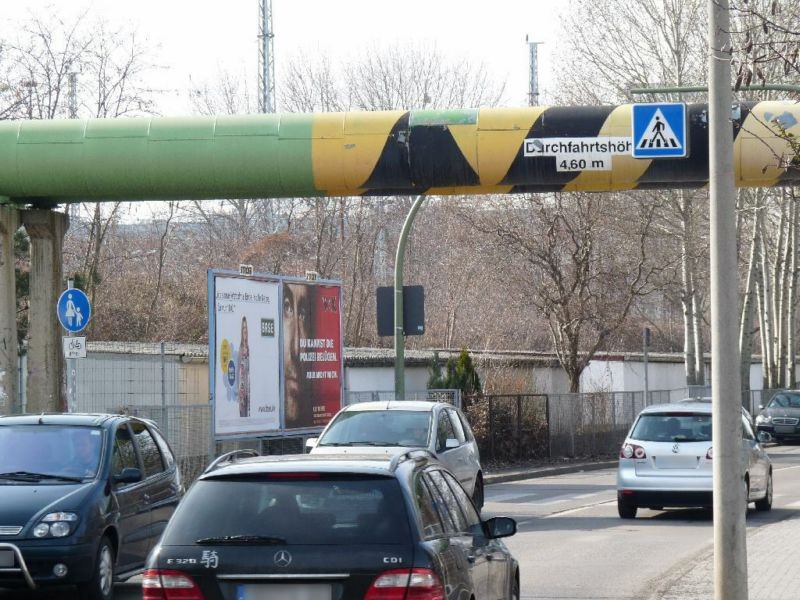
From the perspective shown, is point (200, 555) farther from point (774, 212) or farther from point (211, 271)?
point (774, 212)

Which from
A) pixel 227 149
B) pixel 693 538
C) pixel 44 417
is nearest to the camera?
pixel 44 417

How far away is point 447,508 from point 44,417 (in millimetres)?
5997

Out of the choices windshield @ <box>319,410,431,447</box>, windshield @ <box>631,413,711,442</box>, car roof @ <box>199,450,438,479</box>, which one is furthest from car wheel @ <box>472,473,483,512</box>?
car roof @ <box>199,450,438,479</box>

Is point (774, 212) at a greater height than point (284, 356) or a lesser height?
greater

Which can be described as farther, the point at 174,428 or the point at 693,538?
the point at 174,428

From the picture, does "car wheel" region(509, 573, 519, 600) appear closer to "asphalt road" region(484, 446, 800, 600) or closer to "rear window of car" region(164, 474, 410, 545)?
"asphalt road" region(484, 446, 800, 600)

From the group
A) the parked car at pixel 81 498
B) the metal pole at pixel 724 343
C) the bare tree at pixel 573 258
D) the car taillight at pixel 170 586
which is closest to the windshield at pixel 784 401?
the bare tree at pixel 573 258

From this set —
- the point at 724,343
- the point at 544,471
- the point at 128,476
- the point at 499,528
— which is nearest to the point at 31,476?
the point at 128,476

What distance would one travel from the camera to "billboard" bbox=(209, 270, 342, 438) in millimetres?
21344

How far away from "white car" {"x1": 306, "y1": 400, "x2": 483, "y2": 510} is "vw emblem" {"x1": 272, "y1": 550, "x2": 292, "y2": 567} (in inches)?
386

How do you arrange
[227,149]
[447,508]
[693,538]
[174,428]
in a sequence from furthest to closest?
[174,428] < [227,149] < [693,538] < [447,508]

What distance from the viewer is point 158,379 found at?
2461cm

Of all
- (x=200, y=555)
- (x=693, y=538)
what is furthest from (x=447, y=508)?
(x=693, y=538)

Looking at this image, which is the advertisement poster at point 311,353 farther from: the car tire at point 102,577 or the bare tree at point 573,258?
the car tire at point 102,577
